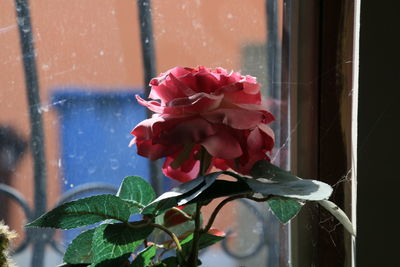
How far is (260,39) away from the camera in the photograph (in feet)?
3.19

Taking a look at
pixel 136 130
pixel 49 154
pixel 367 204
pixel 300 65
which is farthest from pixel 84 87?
pixel 367 204

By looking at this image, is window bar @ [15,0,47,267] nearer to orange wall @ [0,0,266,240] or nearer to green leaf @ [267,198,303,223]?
orange wall @ [0,0,266,240]

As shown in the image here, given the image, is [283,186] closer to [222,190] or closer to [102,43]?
[222,190]

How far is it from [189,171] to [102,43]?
282 millimetres

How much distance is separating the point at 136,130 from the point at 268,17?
0.35 metres

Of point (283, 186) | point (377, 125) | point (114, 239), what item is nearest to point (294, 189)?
point (283, 186)

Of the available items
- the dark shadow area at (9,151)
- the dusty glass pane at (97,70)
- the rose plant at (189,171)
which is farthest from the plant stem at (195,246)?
the dark shadow area at (9,151)

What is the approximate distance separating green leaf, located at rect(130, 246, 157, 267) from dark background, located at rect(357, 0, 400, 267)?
0.35 meters

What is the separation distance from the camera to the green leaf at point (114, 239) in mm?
697

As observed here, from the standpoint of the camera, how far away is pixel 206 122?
0.70 metres

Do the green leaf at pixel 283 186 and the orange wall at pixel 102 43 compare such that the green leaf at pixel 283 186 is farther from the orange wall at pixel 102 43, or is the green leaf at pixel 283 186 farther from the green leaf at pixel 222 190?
the orange wall at pixel 102 43

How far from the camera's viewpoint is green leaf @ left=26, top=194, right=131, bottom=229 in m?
0.68

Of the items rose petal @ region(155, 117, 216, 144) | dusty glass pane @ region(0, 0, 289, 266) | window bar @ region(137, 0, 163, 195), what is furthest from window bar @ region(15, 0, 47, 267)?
rose petal @ region(155, 117, 216, 144)

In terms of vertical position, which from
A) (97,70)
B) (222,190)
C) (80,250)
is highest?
(97,70)
